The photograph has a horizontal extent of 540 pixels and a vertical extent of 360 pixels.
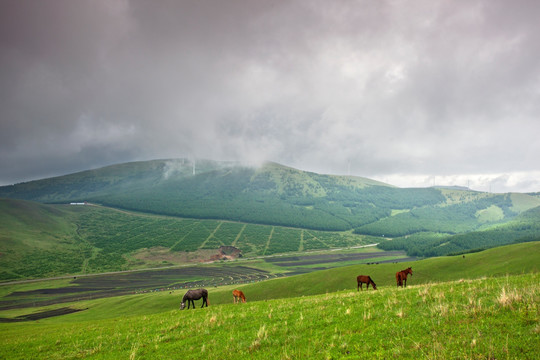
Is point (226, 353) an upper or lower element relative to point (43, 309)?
upper

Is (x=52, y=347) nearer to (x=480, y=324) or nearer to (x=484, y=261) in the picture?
(x=480, y=324)

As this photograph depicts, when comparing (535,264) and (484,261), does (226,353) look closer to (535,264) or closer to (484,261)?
(535,264)

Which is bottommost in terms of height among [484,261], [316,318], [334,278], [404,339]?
[334,278]

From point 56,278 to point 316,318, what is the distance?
206m

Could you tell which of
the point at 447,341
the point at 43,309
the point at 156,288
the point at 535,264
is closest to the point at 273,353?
the point at 447,341

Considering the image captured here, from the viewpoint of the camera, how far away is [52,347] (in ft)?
55.6

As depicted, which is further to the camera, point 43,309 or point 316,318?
point 43,309

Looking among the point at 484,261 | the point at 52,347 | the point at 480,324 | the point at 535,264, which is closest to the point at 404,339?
the point at 480,324

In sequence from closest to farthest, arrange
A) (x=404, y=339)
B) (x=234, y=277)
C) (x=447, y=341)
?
(x=447, y=341) < (x=404, y=339) < (x=234, y=277)

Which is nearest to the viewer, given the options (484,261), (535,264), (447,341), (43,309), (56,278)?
(447,341)

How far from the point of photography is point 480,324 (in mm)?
8805

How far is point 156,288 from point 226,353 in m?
141

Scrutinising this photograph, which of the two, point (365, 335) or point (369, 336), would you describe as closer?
point (369, 336)

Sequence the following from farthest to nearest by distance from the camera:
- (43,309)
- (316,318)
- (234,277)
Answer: (234,277), (43,309), (316,318)
